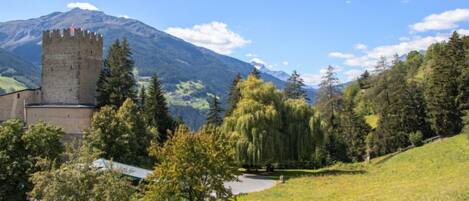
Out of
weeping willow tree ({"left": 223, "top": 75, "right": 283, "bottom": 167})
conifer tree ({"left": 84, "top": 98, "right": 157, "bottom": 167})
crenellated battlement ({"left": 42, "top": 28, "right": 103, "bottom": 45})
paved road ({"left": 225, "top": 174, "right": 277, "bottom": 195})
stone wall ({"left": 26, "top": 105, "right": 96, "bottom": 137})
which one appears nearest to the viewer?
paved road ({"left": 225, "top": 174, "right": 277, "bottom": 195})

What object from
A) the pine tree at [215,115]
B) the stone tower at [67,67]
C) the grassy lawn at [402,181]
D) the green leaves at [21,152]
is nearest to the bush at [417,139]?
the grassy lawn at [402,181]

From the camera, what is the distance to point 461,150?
132 ft

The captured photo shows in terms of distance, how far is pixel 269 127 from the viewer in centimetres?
4503

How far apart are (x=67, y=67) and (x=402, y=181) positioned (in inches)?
1354

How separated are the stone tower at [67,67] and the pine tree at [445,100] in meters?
36.2

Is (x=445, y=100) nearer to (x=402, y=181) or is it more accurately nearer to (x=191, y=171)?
(x=402, y=181)

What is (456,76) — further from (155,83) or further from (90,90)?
(90,90)

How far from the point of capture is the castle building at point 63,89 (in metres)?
49.8

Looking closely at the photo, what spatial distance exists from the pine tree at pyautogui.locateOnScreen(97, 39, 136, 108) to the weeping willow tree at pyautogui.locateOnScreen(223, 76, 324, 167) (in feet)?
42.1

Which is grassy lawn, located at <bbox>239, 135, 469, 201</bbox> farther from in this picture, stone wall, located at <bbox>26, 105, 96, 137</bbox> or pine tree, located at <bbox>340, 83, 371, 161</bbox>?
pine tree, located at <bbox>340, 83, 371, 161</bbox>

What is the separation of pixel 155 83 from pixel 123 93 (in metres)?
7.07

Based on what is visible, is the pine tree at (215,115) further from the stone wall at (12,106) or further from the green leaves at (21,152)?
the green leaves at (21,152)

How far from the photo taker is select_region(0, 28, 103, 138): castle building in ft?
164

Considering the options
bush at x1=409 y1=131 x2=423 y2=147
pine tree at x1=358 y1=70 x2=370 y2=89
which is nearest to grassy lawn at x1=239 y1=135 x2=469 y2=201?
bush at x1=409 y1=131 x2=423 y2=147
